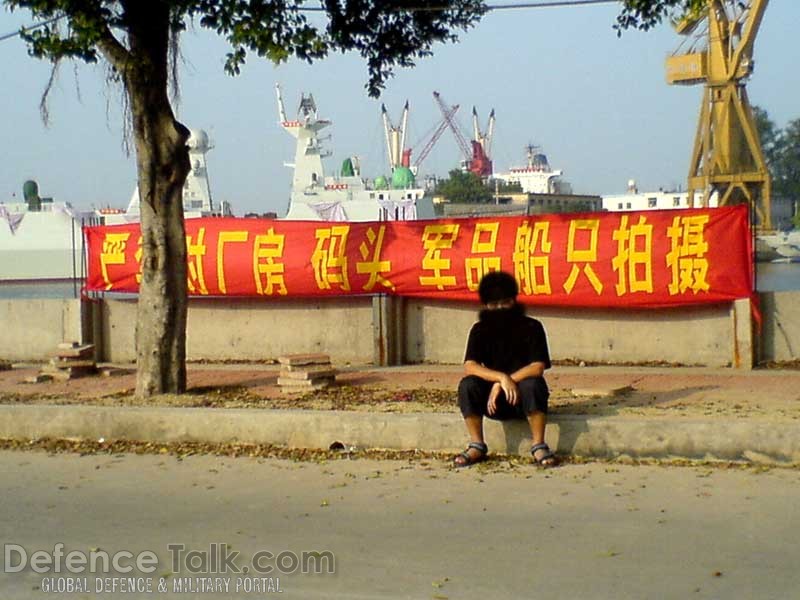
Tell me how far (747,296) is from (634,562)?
6.32 meters

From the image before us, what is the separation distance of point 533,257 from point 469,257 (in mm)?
740

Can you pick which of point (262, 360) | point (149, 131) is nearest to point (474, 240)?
point (262, 360)

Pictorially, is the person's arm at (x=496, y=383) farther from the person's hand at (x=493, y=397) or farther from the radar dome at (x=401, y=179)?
the radar dome at (x=401, y=179)

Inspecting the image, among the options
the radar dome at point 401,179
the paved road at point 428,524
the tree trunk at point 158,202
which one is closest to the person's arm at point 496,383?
the paved road at point 428,524

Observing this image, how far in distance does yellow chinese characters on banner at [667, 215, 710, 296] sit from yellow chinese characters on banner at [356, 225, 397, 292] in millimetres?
3183

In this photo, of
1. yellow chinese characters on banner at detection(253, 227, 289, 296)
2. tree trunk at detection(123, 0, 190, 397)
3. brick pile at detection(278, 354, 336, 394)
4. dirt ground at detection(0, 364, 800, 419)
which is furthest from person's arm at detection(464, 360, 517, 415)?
yellow chinese characters on banner at detection(253, 227, 289, 296)

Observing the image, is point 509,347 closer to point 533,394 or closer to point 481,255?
point 533,394

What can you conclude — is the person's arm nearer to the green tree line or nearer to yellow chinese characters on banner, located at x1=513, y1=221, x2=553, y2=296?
yellow chinese characters on banner, located at x1=513, y1=221, x2=553, y2=296

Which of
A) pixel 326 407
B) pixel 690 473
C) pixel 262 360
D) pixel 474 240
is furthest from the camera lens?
pixel 262 360

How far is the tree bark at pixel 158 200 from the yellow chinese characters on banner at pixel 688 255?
16.8ft

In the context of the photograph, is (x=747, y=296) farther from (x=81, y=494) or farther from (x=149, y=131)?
(x=81, y=494)

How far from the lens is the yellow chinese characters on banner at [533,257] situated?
11.5 meters

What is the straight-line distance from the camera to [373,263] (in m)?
12.1

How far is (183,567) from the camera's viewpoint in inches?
202
